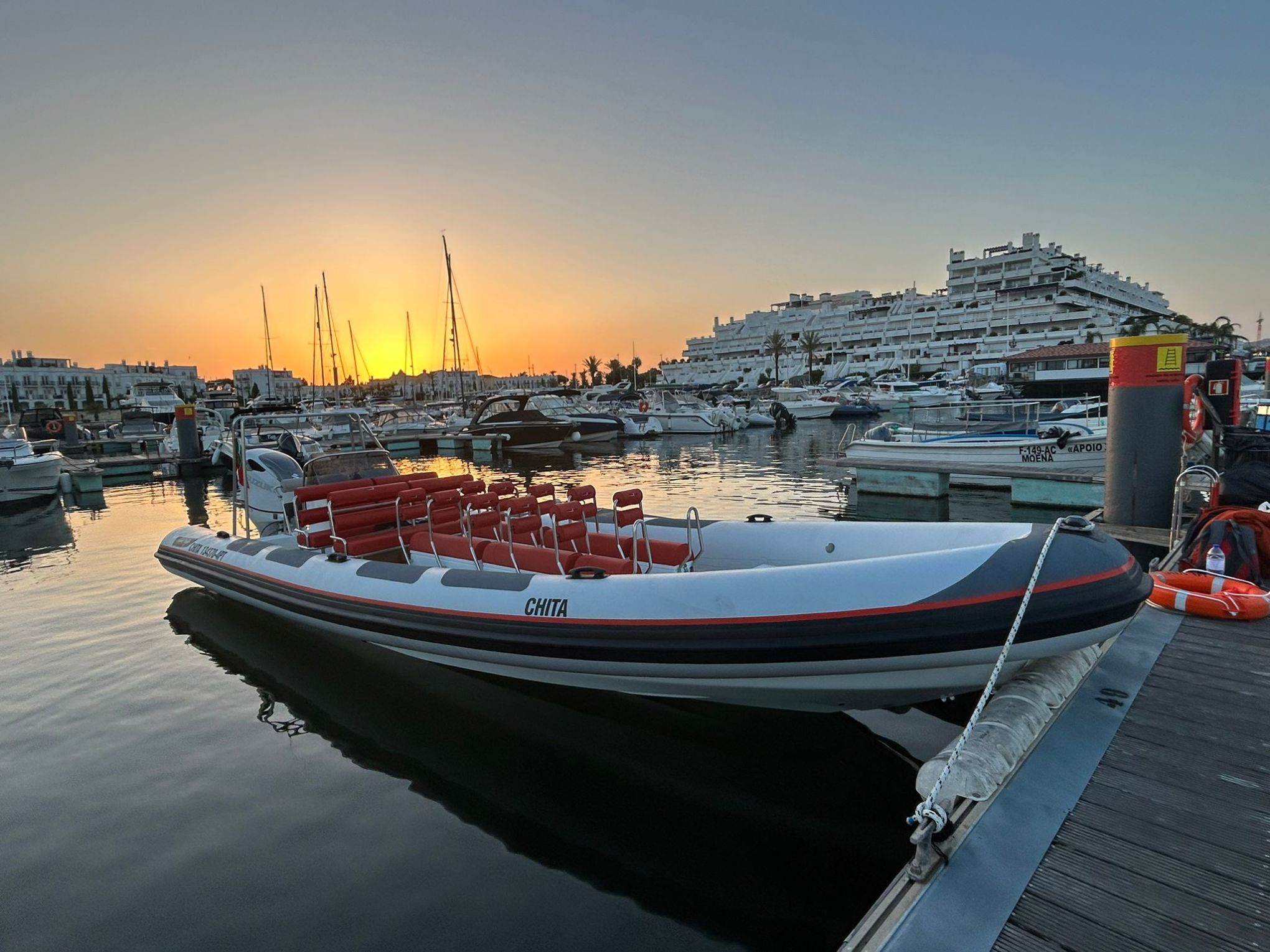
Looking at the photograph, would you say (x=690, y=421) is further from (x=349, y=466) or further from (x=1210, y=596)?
(x=1210, y=596)

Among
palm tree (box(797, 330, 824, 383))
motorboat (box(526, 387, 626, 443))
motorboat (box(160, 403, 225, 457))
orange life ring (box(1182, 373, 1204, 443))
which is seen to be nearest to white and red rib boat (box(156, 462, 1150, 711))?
orange life ring (box(1182, 373, 1204, 443))

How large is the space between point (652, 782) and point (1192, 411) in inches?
319

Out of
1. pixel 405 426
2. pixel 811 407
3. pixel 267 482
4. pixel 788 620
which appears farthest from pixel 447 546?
pixel 811 407

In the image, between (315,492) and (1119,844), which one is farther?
(315,492)

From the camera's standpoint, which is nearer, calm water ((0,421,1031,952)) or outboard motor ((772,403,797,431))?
calm water ((0,421,1031,952))

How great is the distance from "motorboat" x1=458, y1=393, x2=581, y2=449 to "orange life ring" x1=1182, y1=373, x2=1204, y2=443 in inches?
1068

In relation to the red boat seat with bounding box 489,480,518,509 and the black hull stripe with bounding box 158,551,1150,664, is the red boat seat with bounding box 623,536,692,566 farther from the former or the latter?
the red boat seat with bounding box 489,480,518,509

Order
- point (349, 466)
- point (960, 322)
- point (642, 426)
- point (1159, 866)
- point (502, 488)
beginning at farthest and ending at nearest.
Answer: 1. point (960, 322)
2. point (642, 426)
3. point (349, 466)
4. point (502, 488)
5. point (1159, 866)

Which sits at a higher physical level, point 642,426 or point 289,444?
point 289,444

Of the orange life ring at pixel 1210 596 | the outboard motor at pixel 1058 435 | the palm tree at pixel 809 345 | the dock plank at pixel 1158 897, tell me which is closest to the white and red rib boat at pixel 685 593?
the dock plank at pixel 1158 897

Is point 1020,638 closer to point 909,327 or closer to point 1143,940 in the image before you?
point 1143,940

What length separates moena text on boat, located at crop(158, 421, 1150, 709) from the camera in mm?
3670

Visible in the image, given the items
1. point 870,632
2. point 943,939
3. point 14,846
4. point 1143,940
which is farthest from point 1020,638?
point 14,846

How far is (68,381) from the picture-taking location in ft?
331
